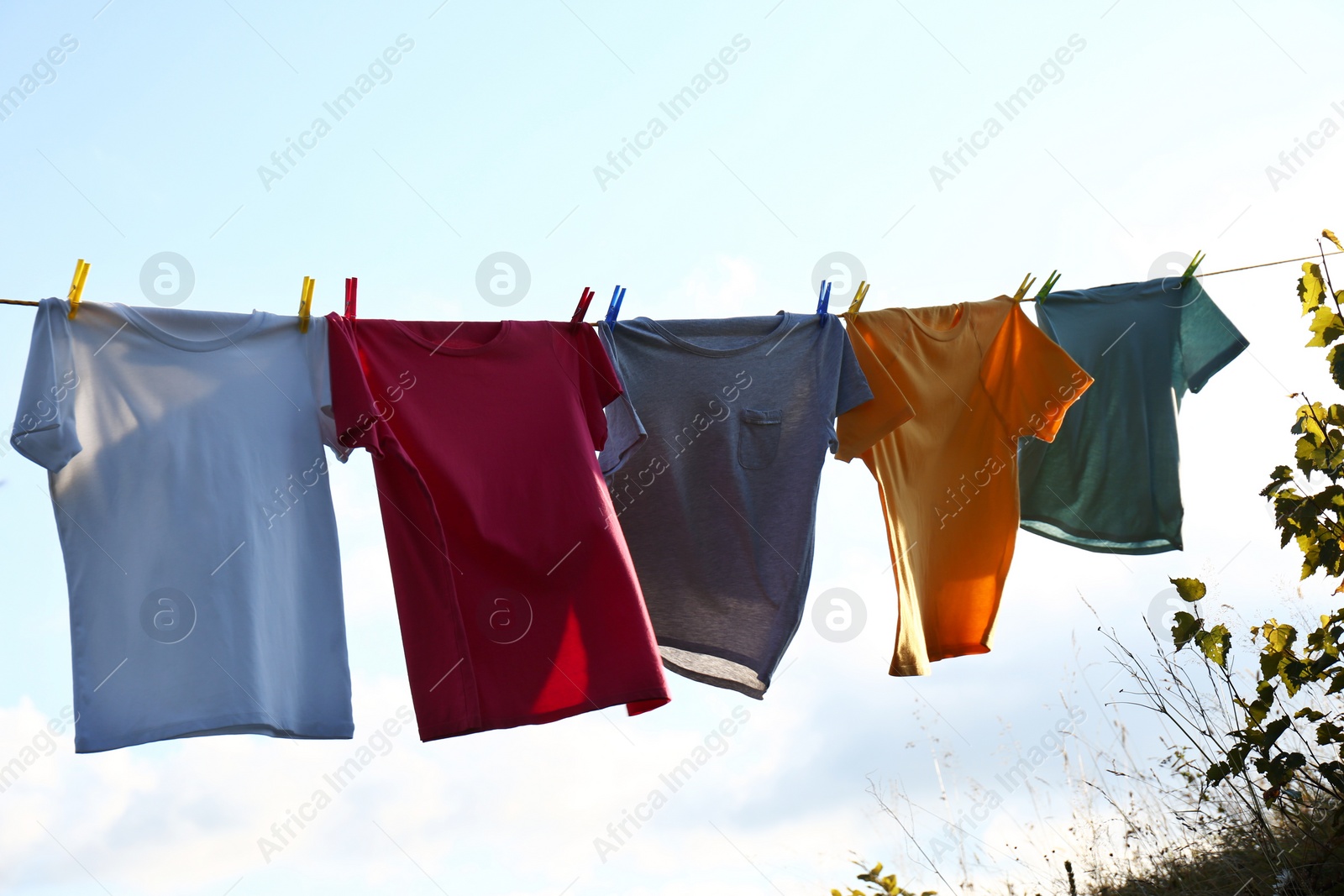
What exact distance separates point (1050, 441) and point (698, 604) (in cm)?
150

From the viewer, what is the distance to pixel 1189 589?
2863mm

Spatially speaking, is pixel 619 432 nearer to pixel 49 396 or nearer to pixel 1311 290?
pixel 49 396

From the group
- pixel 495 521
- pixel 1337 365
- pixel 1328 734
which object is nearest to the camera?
Answer: pixel 1337 365

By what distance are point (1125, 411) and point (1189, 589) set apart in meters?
1.49

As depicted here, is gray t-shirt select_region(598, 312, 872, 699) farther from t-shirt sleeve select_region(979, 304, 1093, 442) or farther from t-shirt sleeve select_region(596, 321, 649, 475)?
t-shirt sleeve select_region(979, 304, 1093, 442)

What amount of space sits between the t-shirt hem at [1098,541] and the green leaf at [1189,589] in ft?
4.46

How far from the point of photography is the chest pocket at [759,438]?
367 cm

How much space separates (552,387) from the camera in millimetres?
3438

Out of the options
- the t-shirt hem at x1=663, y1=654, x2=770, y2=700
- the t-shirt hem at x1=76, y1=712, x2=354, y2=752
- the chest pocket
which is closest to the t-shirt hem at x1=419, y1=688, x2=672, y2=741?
the t-shirt hem at x1=76, y1=712, x2=354, y2=752

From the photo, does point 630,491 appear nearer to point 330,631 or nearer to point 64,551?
point 330,631

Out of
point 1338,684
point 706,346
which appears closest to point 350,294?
point 706,346

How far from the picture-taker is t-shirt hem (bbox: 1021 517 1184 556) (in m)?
4.16

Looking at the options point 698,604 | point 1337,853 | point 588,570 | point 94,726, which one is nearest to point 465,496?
point 588,570

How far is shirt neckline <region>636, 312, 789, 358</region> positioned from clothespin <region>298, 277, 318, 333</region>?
3.41 ft
